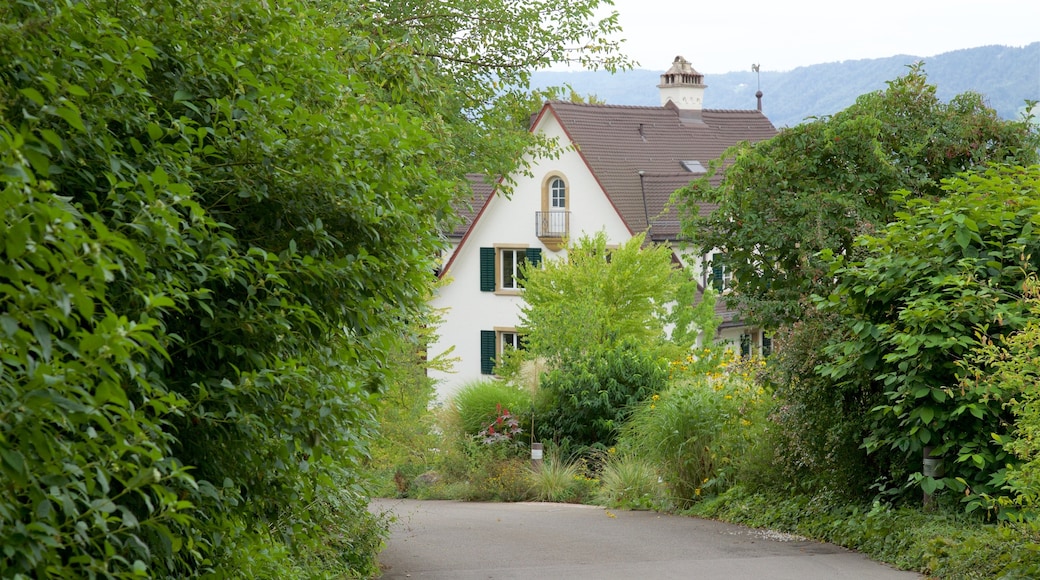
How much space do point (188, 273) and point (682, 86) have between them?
45.1 meters

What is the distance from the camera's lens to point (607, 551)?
10.6m

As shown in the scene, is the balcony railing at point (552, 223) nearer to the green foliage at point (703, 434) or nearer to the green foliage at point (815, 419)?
the green foliage at point (703, 434)

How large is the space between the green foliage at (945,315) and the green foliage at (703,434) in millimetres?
3103

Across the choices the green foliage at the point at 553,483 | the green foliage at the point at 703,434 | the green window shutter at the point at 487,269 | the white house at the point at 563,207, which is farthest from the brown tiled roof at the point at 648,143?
the green foliage at the point at 703,434

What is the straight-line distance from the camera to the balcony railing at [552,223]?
41.1 m

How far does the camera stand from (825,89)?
646 feet

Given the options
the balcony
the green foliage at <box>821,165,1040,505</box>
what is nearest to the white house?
the balcony

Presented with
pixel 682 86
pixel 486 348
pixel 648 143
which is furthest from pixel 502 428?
pixel 682 86

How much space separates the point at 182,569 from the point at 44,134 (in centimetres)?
220

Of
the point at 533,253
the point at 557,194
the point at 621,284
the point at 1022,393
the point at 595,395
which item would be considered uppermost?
the point at 557,194

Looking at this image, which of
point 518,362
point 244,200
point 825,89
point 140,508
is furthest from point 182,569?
point 825,89

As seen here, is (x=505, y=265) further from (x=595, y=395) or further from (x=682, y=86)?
(x=595, y=395)

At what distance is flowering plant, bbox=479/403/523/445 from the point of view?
788 inches

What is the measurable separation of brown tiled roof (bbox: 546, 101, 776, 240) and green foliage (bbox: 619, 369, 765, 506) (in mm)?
24370
